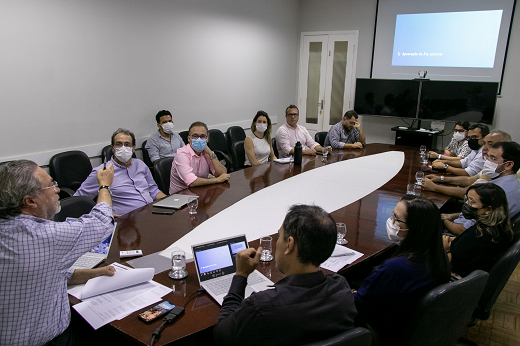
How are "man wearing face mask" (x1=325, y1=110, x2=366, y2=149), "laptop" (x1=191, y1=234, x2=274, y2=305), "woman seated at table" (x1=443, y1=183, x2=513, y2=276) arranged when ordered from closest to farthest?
"laptop" (x1=191, y1=234, x2=274, y2=305), "woman seated at table" (x1=443, y1=183, x2=513, y2=276), "man wearing face mask" (x1=325, y1=110, x2=366, y2=149)

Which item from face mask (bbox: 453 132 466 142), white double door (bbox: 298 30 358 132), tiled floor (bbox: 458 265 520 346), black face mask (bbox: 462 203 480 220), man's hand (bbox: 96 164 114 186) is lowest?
tiled floor (bbox: 458 265 520 346)

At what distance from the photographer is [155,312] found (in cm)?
152

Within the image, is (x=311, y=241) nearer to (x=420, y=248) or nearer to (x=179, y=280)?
(x=420, y=248)

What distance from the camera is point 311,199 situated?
3012mm

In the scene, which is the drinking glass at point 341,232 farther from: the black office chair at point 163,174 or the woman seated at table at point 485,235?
the black office chair at point 163,174

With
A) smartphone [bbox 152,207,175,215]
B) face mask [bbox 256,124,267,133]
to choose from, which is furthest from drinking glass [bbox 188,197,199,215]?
face mask [bbox 256,124,267,133]

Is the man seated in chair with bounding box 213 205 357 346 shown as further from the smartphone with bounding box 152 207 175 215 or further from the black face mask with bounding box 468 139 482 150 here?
the black face mask with bounding box 468 139 482 150

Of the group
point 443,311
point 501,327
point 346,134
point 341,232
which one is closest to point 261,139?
point 346,134

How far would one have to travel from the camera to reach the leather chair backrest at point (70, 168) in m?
3.89

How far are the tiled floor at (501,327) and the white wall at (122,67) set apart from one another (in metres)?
4.21

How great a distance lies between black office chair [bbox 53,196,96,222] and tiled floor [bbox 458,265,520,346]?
9.02ft

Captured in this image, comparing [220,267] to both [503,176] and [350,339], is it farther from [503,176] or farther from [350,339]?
[503,176]

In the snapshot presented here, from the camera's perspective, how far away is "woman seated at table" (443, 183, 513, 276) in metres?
2.19

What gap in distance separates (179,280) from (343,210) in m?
1.43
